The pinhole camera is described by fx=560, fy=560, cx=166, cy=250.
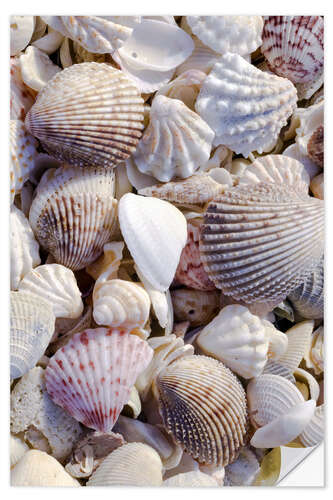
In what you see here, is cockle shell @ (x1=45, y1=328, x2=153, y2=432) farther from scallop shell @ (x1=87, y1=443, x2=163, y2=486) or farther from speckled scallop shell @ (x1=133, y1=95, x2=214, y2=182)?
speckled scallop shell @ (x1=133, y1=95, x2=214, y2=182)

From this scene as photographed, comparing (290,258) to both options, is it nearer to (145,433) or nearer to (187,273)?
(187,273)

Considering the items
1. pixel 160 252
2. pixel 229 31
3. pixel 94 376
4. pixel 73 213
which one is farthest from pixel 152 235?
pixel 229 31

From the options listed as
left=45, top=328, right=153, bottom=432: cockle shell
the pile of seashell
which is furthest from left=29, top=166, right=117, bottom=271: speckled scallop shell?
left=45, top=328, right=153, bottom=432: cockle shell

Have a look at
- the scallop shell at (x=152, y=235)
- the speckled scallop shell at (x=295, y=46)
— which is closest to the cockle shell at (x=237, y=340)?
the scallop shell at (x=152, y=235)

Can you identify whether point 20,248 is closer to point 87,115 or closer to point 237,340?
point 87,115

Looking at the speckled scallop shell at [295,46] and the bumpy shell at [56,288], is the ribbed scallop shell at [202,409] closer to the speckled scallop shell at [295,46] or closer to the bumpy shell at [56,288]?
the bumpy shell at [56,288]

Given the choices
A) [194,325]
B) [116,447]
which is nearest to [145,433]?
[116,447]

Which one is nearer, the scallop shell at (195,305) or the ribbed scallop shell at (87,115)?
the ribbed scallop shell at (87,115)

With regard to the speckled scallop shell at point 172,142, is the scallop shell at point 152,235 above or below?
below
